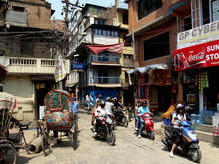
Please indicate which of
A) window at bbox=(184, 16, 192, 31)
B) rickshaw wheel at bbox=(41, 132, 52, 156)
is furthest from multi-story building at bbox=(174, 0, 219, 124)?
rickshaw wheel at bbox=(41, 132, 52, 156)

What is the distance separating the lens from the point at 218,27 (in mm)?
8289

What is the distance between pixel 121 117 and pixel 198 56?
588 centimetres

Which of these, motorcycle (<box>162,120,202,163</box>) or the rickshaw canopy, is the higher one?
the rickshaw canopy

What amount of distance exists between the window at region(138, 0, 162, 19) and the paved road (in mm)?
10858

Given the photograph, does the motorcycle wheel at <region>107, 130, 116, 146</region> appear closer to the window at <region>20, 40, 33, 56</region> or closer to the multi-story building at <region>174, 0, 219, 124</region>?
the multi-story building at <region>174, 0, 219, 124</region>

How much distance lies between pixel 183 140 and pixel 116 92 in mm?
21470

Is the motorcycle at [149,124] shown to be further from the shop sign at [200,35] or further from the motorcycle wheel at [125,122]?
the shop sign at [200,35]

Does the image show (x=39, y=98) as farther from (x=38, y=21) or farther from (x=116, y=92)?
(x=116, y=92)

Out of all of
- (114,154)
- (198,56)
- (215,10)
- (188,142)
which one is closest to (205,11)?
(215,10)

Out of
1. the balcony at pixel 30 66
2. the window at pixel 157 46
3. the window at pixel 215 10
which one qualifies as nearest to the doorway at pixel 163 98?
the window at pixel 157 46

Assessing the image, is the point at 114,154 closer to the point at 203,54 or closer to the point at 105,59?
the point at 203,54

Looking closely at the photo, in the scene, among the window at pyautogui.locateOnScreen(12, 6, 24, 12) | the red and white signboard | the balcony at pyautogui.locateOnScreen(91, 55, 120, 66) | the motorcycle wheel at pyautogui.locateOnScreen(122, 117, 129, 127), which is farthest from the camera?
the balcony at pyautogui.locateOnScreen(91, 55, 120, 66)

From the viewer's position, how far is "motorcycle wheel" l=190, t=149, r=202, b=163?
5270 millimetres

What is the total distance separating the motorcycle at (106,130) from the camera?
706 centimetres
